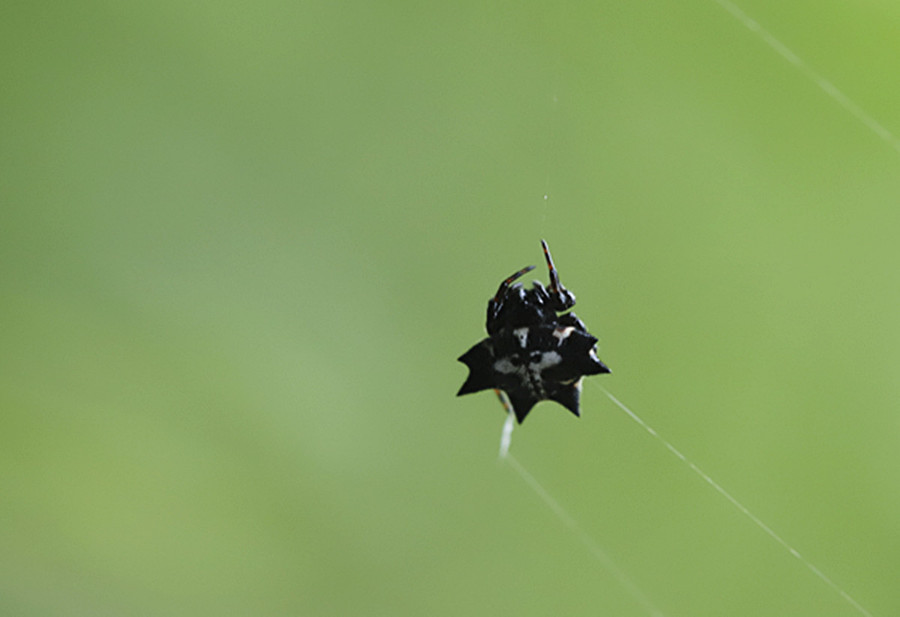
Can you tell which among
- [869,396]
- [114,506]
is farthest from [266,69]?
[869,396]

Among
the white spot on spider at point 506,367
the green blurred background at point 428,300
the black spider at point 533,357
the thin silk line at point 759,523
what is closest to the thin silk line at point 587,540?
the green blurred background at point 428,300

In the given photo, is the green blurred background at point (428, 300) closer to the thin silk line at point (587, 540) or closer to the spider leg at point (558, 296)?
the thin silk line at point (587, 540)

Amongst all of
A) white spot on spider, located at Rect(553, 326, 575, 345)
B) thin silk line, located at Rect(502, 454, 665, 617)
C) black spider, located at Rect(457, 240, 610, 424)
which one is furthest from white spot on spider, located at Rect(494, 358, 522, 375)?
thin silk line, located at Rect(502, 454, 665, 617)

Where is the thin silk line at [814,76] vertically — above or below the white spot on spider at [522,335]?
above

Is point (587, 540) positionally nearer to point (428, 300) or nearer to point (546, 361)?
point (428, 300)

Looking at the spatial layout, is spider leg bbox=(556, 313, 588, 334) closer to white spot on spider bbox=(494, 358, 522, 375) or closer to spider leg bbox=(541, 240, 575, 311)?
spider leg bbox=(541, 240, 575, 311)

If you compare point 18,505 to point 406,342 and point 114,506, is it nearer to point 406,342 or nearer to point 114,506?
point 114,506
